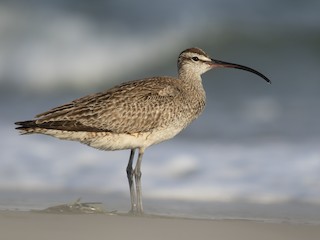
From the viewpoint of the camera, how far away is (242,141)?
41.7 feet

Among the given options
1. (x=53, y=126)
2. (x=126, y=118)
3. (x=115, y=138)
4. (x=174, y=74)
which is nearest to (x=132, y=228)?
(x=53, y=126)

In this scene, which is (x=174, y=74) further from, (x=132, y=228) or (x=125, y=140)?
(x=132, y=228)

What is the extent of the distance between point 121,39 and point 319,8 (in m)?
3.43

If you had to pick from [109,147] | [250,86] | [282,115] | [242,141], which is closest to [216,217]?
[109,147]

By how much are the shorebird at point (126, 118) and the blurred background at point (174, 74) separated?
839 mm

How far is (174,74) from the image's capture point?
1684cm

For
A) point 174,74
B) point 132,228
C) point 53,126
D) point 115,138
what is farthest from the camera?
point 174,74

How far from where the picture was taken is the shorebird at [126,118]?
9.75 m

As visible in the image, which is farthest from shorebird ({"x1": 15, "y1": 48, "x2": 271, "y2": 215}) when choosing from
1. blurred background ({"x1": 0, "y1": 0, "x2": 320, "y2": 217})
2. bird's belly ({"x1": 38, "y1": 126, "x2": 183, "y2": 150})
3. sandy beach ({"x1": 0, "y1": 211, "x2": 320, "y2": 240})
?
sandy beach ({"x1": 0, "y1": 211, "x2": 320, "y2": 240})

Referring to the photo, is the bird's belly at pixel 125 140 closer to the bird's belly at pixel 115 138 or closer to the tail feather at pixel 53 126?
the bird's belly at pixel 115 138

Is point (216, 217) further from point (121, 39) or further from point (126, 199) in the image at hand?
point (121, 39)

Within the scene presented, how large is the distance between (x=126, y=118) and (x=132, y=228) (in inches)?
87.4

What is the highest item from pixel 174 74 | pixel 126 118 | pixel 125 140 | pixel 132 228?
pixel 174 74

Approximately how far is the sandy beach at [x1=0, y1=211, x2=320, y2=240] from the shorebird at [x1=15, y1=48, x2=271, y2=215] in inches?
51.2
